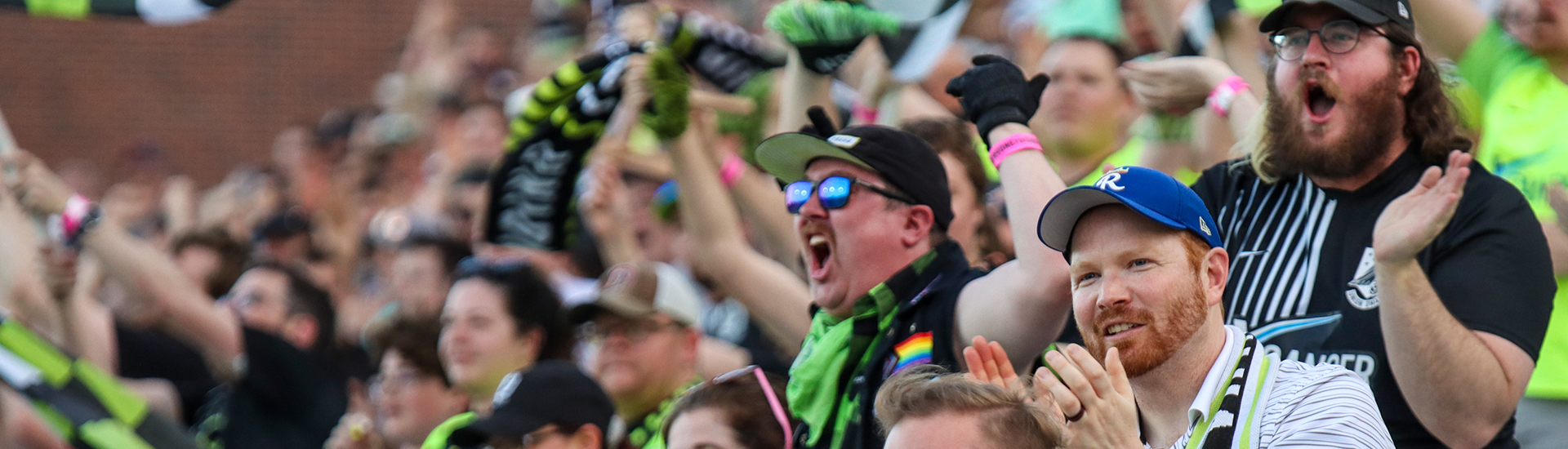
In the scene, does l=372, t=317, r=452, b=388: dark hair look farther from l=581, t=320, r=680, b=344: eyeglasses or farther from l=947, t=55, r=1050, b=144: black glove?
l=947, t=55, r=1050, b=144: black glove

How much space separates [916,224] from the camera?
3000 millimetres

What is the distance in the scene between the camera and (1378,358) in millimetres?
2688

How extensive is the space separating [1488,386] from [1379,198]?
16.0 inches

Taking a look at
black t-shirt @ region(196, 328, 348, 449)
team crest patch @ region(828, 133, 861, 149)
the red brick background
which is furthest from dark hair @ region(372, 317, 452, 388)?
the red brick background

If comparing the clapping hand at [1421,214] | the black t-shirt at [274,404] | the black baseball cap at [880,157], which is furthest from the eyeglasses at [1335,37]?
the black t-shirt at [274,404]

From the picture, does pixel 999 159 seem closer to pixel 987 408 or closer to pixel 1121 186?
pixel 1121 186

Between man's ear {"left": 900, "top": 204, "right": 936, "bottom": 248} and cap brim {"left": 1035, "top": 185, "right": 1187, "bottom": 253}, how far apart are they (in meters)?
0.65

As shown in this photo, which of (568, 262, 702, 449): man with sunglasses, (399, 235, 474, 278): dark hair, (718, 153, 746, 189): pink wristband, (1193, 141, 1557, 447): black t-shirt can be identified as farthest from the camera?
(399, 235, 474, 278): dark hair

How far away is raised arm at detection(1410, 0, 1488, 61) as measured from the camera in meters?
3.53

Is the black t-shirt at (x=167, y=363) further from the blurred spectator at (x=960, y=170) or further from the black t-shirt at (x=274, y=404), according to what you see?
the blurred spectator at (x=960, y=170)

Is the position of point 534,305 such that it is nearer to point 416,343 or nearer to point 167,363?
point 416,343

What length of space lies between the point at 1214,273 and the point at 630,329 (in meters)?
2.36

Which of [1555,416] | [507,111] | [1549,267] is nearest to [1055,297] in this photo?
[1549,267]

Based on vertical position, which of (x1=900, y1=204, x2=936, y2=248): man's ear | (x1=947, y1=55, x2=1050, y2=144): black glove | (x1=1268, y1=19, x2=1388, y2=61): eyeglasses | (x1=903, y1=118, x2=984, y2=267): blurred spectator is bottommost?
(x1=903, y1=118, x2=984, y2=267): blurred spectator
